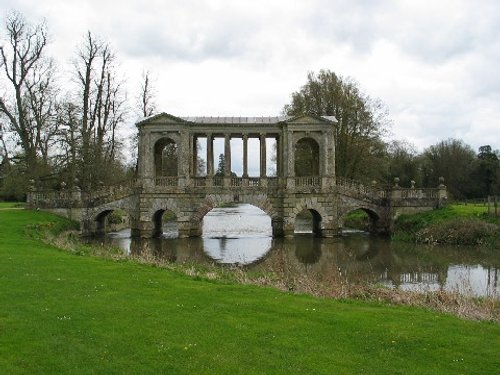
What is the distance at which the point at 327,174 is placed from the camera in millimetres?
31656

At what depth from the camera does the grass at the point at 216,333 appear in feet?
21.7

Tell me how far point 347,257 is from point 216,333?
53.8ft

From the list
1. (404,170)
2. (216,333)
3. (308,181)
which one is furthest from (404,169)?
(216,333)

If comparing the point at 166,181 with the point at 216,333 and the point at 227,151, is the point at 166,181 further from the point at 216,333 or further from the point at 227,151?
the point at 216,333

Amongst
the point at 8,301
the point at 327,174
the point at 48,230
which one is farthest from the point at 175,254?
the point at 8,301

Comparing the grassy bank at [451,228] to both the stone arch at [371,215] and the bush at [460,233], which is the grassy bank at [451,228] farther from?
the stone arch at [371,215]

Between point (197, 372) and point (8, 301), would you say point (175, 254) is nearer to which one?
point (8, 301)

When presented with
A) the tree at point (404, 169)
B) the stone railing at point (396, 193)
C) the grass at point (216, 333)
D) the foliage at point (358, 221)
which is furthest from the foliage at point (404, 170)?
the grass at point (216, 333)

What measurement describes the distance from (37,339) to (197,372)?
2.68m

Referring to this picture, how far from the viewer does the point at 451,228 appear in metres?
26.4

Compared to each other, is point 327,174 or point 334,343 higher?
point 327,174

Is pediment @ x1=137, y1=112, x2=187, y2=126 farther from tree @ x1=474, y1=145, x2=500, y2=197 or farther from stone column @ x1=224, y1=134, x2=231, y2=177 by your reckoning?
tree @ x1=474, y1=145, x2=500, y2=197

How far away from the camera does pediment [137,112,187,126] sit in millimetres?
31328

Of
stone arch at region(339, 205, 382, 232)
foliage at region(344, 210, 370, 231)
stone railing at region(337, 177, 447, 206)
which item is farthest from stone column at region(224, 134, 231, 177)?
foliage at region(344, 210, 370, 231)
